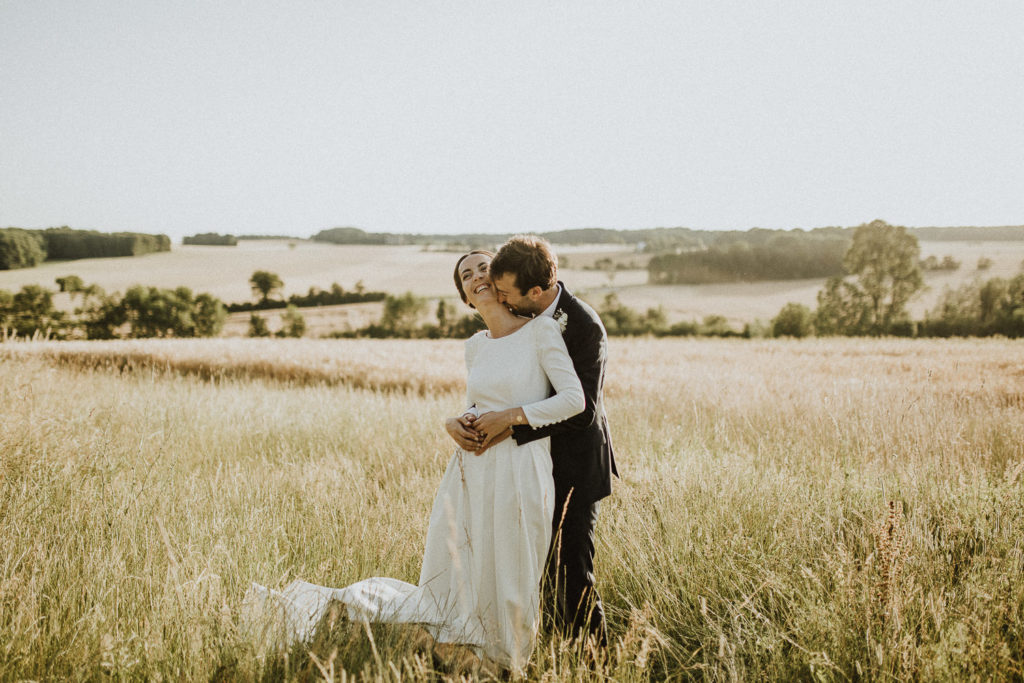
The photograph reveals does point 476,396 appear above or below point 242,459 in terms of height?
above

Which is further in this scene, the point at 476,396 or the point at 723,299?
the point at 723,299

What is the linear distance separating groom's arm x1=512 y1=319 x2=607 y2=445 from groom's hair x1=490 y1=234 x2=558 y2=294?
13.1 inches

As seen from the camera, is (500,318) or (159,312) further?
(159,312)

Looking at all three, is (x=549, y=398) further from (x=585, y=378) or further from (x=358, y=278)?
(x=358, y=278)

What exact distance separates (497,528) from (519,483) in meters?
0.25

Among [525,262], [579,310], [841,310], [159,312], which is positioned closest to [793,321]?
[841,310]

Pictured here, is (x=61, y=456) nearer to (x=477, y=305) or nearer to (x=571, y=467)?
(x=477, y=305)

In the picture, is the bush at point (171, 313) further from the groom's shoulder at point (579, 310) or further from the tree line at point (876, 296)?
the groom's shoulder at point (579, 310)

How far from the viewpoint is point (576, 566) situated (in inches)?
109

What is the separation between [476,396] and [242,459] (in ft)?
15.7

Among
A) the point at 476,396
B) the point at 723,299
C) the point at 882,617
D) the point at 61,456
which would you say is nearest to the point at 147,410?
the point at 61,456

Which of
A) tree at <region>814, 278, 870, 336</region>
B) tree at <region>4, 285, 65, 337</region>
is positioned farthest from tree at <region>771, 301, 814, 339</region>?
tree at <region>4, 285, 65, 337</region>

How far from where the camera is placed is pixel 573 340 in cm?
276

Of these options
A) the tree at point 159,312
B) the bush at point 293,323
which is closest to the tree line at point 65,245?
the tree at point 159,312
